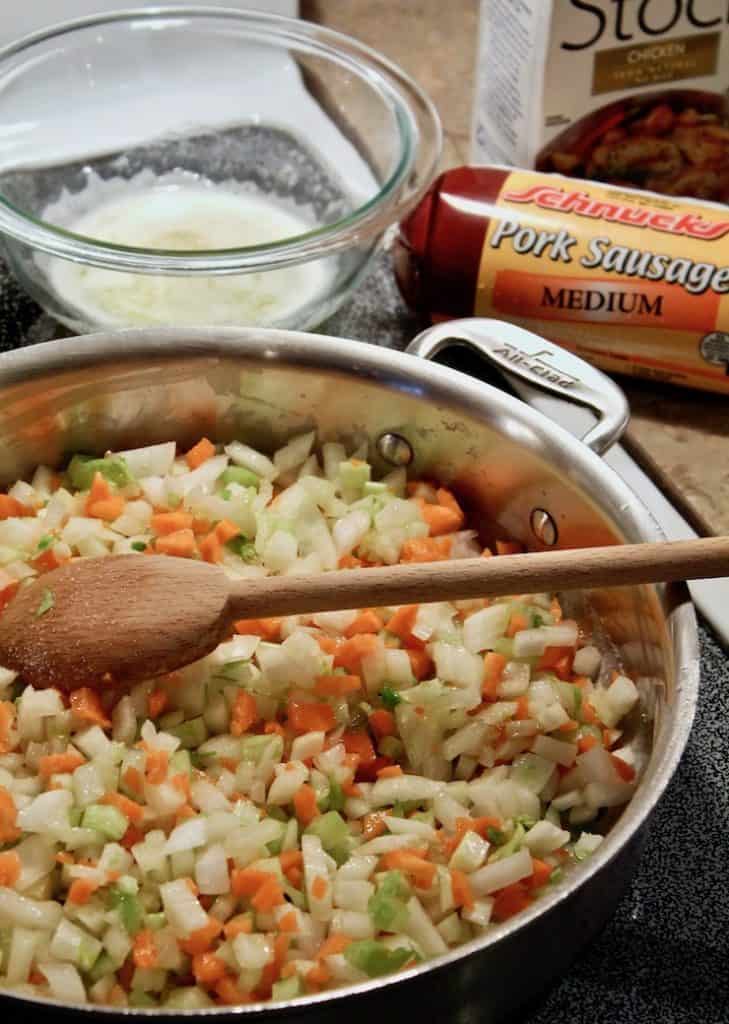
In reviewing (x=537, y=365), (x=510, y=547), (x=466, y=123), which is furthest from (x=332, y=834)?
(x=466, y=123)

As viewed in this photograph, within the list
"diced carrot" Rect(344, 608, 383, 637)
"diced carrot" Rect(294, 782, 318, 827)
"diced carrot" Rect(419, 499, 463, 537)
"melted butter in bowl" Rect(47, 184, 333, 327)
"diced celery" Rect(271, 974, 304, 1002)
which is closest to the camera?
"diced celery" Rect(271, 974, 304, 1002)

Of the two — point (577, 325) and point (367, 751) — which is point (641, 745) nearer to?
point (367, 751)

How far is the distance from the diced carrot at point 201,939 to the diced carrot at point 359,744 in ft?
0.56

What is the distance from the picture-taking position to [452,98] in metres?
1.79

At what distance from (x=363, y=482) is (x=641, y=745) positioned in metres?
0.33

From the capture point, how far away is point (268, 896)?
0.79m

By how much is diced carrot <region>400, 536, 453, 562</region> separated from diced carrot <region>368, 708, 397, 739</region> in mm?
157

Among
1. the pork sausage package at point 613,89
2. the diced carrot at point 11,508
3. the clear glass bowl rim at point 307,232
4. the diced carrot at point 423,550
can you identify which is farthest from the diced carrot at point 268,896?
the pork sausage package at point 613,89

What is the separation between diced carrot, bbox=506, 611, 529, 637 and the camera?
98cm

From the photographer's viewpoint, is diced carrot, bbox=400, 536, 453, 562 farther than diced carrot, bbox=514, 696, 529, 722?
Yes

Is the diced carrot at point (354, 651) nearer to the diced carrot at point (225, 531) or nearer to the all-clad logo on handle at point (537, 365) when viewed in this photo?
the diced carrot at point (225, 531)

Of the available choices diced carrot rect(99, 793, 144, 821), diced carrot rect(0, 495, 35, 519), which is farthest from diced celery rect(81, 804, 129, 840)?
diced carrot rect(0, 495, 35, 519)

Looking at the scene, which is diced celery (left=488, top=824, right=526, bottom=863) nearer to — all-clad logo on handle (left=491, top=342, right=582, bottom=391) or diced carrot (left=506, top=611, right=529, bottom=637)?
diced carrot (left=506, top=611, right=529, bottom=637)

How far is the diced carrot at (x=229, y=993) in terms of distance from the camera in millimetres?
772
